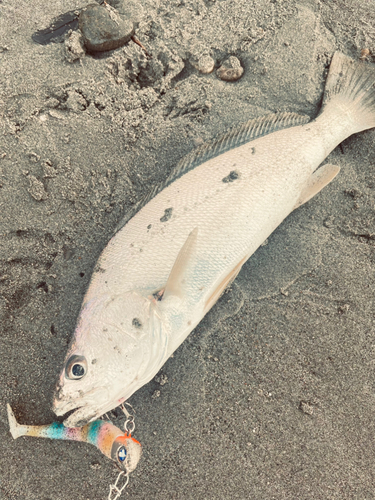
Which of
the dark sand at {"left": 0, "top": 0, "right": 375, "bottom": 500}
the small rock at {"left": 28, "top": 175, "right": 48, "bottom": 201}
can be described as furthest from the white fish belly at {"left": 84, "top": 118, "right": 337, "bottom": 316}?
the small rock at {"left": 28, "top": 175, "right": 48, "bottom": 201}

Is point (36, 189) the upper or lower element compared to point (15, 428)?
upper

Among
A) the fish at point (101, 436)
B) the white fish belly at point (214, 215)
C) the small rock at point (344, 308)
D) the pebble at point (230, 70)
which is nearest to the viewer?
the fish at point (101, 436)

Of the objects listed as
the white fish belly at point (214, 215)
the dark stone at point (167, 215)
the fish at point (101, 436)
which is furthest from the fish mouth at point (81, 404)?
the dark stone at point (167, 215)

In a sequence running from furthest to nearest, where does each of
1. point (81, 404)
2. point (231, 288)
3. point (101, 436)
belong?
point (231, 288)
point (101, 436)
point (81, 404)

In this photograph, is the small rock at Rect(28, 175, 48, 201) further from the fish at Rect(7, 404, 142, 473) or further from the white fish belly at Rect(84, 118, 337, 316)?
the fish at Rect(7, 404, 142, 473)

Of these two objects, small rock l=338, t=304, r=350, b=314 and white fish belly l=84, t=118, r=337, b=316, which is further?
small rock l=338, t=304, r=350, b=314

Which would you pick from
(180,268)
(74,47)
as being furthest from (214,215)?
(74,47)

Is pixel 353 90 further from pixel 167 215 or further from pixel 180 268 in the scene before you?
pixel 180 268

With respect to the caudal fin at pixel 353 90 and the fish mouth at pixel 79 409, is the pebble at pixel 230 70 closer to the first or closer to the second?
the caudal fin at pixel 353 90
